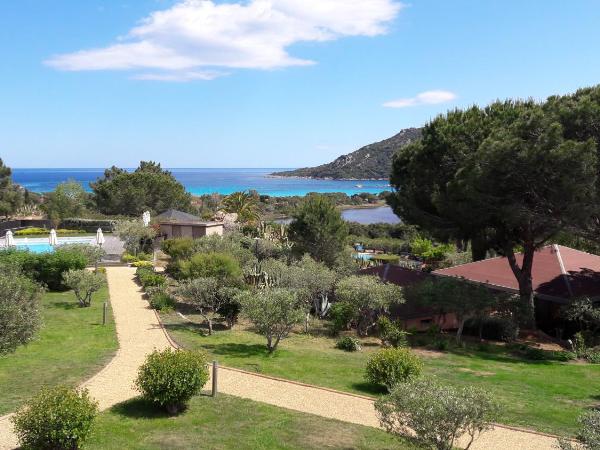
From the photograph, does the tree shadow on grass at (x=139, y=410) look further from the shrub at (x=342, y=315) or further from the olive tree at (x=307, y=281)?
the shrub at (x=342, y=315)

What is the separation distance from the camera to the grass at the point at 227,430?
30.2 ft

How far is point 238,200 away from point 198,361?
42056 mm

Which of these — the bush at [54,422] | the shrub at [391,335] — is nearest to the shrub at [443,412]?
the bush at [54,422]

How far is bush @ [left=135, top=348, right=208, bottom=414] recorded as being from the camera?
10.5 m

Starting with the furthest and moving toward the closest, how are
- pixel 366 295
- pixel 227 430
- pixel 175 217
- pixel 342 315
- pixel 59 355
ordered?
pixel 175 217 → pixel 342 315 → pixel 366 295 → pixel 59 355 → pixel 227 430

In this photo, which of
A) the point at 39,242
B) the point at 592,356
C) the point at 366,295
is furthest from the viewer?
the point at 39,242

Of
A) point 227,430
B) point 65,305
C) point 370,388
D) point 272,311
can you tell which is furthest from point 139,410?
point 65,305

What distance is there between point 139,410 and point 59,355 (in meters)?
4.98

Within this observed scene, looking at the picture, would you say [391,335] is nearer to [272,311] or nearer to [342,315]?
[342,315]

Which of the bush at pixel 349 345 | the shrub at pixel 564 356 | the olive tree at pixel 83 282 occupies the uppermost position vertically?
the olive tree at pixel 83 282

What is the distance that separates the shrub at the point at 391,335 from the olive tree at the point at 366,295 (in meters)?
0.61

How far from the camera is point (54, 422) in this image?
8.27 metres

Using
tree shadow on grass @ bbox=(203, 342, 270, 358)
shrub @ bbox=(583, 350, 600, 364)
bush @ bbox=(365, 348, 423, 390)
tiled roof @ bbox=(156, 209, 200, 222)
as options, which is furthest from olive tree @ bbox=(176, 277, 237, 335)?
tiled roof @ bbox=(156, 209, 200, 222)

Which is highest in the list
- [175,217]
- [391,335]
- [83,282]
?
[175,217]
